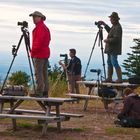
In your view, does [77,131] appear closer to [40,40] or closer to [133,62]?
[40,40]

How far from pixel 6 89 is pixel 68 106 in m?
6.08

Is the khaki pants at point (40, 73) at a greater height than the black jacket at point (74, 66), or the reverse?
the khaki pants at point (40, 73)

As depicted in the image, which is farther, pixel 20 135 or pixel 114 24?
pixel 114 24

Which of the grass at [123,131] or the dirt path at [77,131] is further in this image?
the grass at [123,131]

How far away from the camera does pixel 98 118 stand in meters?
15.0

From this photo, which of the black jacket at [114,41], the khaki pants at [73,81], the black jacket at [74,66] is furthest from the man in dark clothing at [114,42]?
the khaki pants at [73,81]

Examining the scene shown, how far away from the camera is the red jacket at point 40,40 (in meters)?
12.3

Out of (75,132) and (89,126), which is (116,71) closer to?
(89,126)

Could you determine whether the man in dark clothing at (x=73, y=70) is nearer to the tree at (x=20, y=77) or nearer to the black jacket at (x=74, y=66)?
the black jacket at (x=74, y=66)

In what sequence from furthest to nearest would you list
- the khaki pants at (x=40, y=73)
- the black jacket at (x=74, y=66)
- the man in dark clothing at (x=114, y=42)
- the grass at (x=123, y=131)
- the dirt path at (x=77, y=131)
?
the black jacket at (x=74, y=66) < the man in dark clothing at (x=114, y=42) < the khaki pants at (x=40, y=73) < the grass at (x=123, y=131) < the dirt path at (x=77, y=131)

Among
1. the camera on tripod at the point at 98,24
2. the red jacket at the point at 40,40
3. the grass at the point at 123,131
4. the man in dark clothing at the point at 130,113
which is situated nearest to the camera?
the grass at the point at 123,131

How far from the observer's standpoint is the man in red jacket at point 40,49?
40.5ft

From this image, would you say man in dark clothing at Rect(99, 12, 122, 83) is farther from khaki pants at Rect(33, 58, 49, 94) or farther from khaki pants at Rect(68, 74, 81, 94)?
khaki pants at Rect(33, 58, 49, 94)

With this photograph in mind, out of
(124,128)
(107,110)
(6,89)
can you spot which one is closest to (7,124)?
(6,89)
